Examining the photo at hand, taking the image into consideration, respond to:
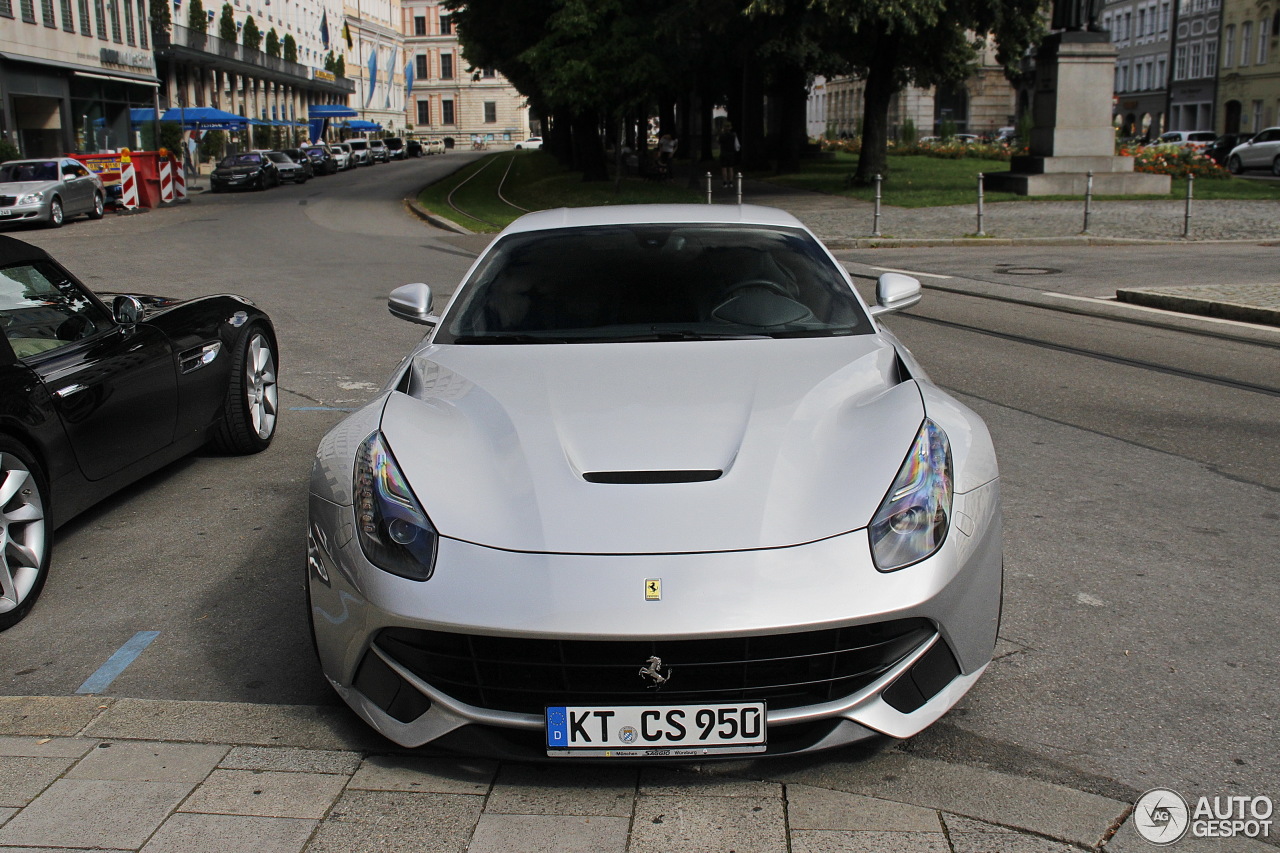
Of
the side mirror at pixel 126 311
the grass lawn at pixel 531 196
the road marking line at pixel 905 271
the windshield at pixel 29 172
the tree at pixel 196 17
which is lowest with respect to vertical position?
the road marking line at pixel 905 271

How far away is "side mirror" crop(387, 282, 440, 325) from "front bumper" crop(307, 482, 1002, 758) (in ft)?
5.87

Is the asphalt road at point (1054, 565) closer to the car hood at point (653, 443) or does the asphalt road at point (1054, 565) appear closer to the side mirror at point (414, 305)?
the car hood at point (653, 443)

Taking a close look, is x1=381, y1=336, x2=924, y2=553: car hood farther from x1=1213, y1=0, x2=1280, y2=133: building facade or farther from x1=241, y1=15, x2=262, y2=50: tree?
x1=241, y1=15, x2=262, y2=50: tree

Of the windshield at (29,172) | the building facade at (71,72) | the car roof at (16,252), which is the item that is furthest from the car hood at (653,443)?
the building facade at (71,72)

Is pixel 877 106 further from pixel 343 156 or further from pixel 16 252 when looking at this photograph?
pixel 343 156

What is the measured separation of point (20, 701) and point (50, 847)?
0.94 metres

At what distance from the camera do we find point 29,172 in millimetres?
27812

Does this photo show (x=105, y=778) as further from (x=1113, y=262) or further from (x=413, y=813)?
(x=1113, y=262)

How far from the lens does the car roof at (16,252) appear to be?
16.3 feet

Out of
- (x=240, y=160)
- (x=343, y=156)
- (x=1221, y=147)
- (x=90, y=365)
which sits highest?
(x=343, y=156)

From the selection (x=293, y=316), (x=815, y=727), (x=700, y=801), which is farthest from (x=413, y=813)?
(x=293, y=316)

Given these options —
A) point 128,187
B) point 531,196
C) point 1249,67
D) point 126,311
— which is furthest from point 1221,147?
point 126,311

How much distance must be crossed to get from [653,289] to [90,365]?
94.1 inches

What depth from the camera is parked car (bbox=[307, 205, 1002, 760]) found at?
2.80 metres
